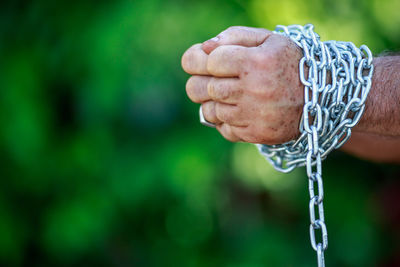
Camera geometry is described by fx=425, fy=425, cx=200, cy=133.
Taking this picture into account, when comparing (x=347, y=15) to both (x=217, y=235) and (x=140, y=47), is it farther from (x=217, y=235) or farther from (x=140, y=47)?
(x=217, y=235)

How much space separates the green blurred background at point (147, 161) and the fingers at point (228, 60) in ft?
3.61

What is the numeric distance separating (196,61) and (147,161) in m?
1.20

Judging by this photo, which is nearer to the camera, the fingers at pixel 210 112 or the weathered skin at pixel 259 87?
the weathered skin at pixel 259 87

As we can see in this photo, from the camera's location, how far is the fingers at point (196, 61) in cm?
97

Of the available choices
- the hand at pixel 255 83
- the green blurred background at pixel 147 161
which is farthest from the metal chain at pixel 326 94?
the green blurred background at pixel 147 161

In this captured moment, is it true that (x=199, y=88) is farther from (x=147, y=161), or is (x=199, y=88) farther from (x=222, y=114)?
(x=147, y=161)

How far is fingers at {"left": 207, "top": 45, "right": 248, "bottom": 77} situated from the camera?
0.89m

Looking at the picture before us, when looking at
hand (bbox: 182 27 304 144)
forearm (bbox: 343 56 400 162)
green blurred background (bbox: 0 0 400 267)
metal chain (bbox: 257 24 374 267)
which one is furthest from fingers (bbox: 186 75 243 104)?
green blurred background (bbox: 0 0 400 267)

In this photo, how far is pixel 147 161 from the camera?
211 centimetres

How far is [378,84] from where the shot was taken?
3.13ft

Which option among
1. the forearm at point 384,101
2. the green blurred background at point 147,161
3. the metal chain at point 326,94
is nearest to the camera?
the metal chain at point 326,94

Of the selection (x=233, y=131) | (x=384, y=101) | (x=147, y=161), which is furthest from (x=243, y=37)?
(x=147, y=161)

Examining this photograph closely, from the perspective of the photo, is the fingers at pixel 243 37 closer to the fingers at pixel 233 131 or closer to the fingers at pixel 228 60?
the fingers at pixel 228 60

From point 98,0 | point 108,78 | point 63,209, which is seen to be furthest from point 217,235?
point 98,0
